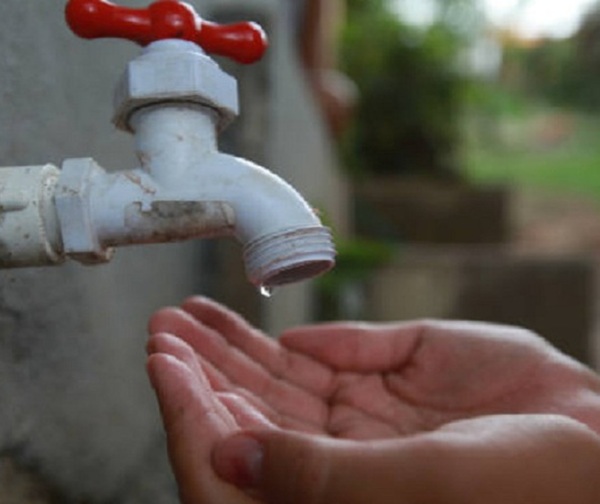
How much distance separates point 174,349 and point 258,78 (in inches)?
29.8

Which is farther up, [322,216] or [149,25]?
[149,25]

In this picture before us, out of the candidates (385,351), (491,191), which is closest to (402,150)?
(491,191)

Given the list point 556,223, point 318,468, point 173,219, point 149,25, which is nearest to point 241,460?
point 318,468

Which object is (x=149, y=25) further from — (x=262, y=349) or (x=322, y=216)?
(x=322, y=216)

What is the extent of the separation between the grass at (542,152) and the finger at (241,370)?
7320mm

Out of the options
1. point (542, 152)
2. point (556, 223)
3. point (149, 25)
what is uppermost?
point (149, 25)

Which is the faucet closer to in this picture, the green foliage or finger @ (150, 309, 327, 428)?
finger @ (150, 309, 327, 428)

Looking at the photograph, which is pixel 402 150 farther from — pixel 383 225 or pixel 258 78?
pixel 258 78

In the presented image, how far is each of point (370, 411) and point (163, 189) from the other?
38 centimetres

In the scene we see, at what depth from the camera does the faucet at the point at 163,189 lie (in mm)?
592

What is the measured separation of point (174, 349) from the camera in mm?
693

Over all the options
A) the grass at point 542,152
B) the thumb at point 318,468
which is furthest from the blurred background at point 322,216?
the grass at point 542,152

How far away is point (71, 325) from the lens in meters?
0.84

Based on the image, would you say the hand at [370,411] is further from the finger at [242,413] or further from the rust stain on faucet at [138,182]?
the rust stain on faucet at [138,182]
